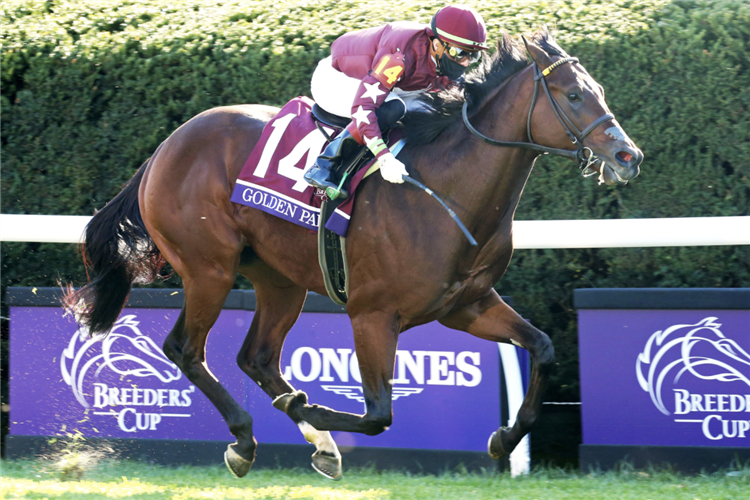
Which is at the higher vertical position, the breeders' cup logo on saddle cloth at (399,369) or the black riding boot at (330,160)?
the black riding boot at (330,160)

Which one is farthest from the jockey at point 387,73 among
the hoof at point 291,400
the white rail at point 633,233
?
the white rail at point 633,233

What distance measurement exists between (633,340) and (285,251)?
5.92 ft

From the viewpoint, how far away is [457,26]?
3.46 m

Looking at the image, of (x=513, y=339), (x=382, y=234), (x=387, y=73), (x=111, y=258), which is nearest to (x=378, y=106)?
(x=387, y=73)

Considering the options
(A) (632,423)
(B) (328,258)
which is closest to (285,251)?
(B) (328,258)

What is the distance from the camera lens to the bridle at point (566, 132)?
324cm

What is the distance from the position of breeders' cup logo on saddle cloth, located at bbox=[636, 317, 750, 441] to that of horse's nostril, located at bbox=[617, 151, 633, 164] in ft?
4.86

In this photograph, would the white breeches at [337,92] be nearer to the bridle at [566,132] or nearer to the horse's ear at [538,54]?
the bridle at [566,132]

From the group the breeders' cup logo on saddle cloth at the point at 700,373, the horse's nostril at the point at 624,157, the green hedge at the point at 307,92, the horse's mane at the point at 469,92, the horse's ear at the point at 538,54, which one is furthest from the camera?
the green hedge at the point at 307,92

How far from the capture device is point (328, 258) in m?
3.77

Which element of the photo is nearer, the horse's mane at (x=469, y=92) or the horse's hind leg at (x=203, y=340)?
the horse's mane at (x=469, y=92)

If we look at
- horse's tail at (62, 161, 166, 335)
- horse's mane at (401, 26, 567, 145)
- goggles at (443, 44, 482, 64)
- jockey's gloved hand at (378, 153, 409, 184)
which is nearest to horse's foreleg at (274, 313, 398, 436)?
jockey's gloved hand at (378, 153, 409, 184)

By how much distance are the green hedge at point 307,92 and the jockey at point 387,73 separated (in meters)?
1.62

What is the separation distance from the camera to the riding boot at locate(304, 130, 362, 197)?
11.7 feet
